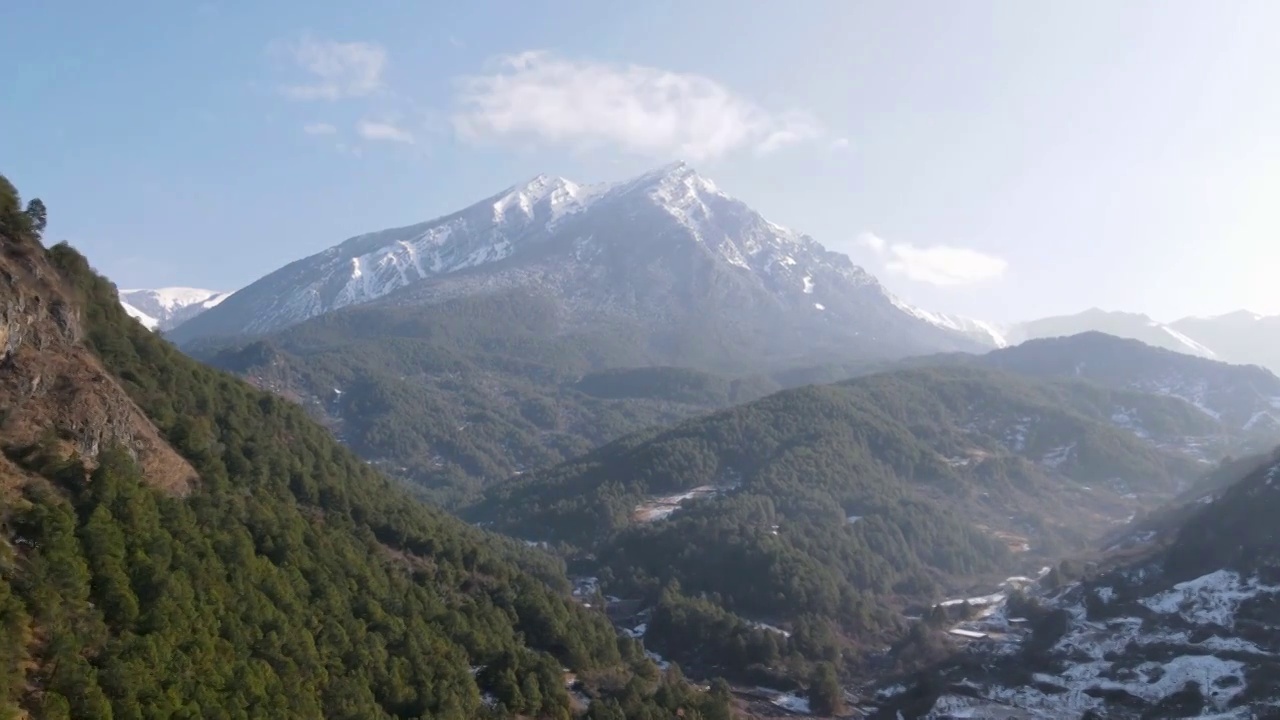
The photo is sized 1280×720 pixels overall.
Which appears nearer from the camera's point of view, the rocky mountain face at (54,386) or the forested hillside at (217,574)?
the forested hillside at (217,574)

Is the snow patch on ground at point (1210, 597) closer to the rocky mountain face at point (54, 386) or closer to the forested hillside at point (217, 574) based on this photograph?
the forested hillside at point (217, 574)

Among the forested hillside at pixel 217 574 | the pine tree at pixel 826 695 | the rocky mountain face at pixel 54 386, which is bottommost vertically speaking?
the pine tree at pixel 826 695

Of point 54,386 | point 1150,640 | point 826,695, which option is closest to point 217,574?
point 54,386

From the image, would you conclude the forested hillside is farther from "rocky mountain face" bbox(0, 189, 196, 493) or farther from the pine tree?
the pine tree

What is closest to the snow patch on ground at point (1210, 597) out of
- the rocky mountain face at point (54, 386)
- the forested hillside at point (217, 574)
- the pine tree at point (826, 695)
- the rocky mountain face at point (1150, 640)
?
the rocky mountain face at point (1150, 640)

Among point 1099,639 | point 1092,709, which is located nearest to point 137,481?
point 1092,709

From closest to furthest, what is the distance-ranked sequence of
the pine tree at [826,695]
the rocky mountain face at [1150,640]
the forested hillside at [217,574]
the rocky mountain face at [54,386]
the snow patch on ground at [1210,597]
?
the forested hillside at [217,574]
the rocky mountain face at [54,386]
the rocky mountain face at [1150,640]
the pine tree at [826,695]
the snow patch on ground at [1210,597]

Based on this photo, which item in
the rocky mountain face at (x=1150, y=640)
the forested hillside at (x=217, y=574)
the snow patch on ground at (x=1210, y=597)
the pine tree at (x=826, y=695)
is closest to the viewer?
the forested hillside at (x=217, y=574)

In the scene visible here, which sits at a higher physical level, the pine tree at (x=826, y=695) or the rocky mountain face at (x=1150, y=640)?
the rocky mountain face at (x=1150, y=640)

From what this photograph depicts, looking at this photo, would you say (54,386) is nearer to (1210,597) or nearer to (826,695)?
(826,695)
